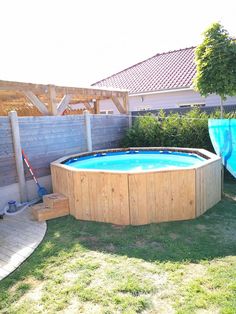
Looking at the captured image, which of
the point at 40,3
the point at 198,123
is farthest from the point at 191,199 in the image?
the point at 40,3

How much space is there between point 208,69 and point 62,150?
4.08 metres

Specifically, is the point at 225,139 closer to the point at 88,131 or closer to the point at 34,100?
the point at 88,131

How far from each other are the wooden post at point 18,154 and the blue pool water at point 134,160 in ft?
3.51

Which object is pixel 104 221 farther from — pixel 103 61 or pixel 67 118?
pixel 103 61

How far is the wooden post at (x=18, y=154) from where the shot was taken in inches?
216

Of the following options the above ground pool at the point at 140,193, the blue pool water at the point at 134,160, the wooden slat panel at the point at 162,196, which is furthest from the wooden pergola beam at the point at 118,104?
the wooden slat panel at the point at 162,196

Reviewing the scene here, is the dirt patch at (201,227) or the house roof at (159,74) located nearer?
the dirt patch at (201,227)

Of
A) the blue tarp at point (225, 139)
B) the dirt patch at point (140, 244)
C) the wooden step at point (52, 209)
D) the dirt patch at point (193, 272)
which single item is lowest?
the dirt patch at point (140, 244)

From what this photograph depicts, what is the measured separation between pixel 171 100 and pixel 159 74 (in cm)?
251

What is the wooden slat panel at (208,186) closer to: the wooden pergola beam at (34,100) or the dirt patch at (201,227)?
the dirt patch at (201,227)

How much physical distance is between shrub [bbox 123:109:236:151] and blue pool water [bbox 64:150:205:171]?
592 mm

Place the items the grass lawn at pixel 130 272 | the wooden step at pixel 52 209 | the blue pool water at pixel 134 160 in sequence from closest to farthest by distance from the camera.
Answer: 1. the grass lawn at pixel 130 272
2. the wooden step at pixel 52 209
3. the blue pool water at pixel 134 160

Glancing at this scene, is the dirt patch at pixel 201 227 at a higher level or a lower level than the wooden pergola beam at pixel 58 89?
lower

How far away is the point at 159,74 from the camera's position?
13430mm
